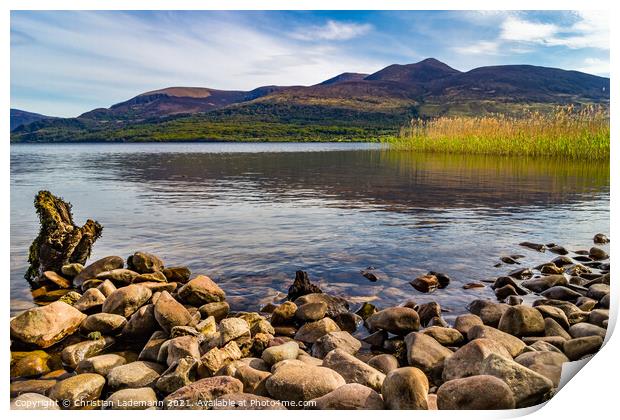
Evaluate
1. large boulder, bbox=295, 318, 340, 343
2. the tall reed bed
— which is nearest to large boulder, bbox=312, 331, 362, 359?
large boulder, bbox=295, 318, 340, 343

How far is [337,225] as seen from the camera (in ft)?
38.1

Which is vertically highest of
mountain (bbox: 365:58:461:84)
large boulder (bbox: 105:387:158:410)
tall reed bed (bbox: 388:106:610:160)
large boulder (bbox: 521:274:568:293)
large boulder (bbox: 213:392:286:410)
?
mountain (bbox: 365:58:461:84)

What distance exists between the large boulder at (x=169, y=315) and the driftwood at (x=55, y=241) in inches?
123

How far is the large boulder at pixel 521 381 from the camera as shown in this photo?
4.25m

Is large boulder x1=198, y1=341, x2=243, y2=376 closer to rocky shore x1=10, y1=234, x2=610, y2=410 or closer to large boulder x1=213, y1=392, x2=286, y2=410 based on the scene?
rocky shore x1=10, y1=234, x2=610, y2=410

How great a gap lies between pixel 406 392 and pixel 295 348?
4.48 feet

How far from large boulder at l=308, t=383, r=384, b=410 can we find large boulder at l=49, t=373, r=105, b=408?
6.39 ft

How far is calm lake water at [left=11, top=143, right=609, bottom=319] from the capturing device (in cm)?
776

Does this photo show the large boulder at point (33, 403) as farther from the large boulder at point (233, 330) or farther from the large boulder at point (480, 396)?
the large boulder at point (480, 396)

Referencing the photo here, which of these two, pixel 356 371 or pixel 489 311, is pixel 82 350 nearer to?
pixel 356 371

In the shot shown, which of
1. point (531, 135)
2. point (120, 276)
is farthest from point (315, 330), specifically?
point (531, 135)

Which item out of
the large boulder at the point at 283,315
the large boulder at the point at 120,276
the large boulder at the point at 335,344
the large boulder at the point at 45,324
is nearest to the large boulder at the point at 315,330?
the large boulder at the point at 335,344

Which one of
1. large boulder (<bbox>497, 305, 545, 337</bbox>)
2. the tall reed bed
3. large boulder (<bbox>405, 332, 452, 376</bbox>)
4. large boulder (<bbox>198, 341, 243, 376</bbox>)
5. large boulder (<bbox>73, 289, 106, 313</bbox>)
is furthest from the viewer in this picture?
the tall reed bed
